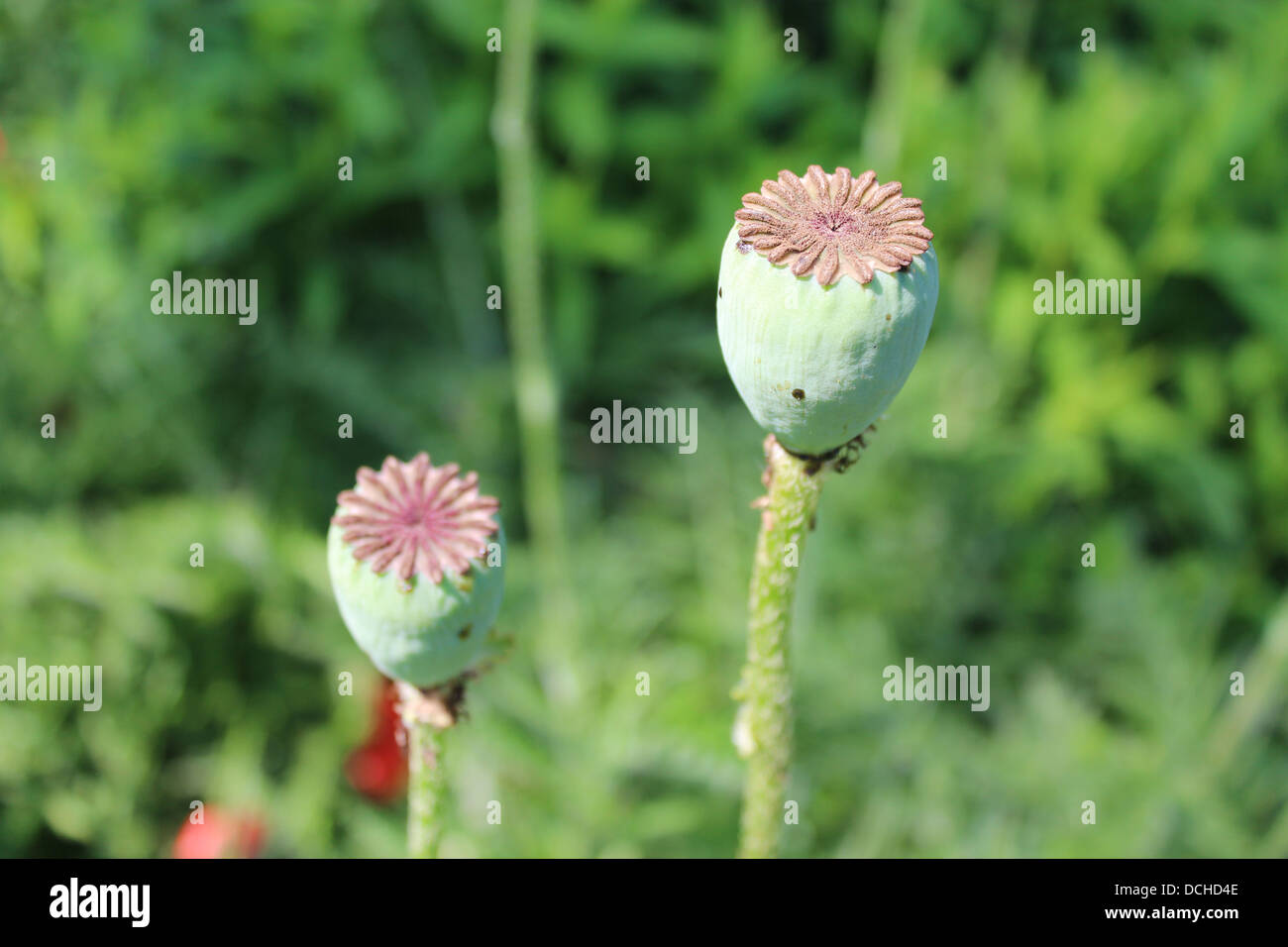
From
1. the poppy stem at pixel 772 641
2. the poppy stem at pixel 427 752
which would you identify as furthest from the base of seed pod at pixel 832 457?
the poppy stem at pixel 427 752

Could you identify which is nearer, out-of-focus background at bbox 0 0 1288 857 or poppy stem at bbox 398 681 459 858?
poppy stem at bbox 398 681 459 858

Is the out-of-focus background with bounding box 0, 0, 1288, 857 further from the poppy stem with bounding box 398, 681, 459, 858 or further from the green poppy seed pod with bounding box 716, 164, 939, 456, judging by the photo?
the green poppy seed pod with bounding box 716, 164, 939, 456

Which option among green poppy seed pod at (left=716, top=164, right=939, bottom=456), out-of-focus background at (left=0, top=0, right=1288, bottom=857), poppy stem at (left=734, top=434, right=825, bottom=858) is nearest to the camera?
green poppy seed pod at (left=716, top=164, right=939, bottom=456)

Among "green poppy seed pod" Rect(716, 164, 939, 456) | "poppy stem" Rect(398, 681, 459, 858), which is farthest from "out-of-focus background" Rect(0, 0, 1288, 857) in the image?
"green poppy seed pod" Rect(716, 164, 939, 456)

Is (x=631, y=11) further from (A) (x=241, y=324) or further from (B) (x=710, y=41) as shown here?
(A) (x=241, y=324)

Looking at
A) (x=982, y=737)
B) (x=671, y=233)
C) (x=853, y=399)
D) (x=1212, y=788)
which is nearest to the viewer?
(x=853, y=399)

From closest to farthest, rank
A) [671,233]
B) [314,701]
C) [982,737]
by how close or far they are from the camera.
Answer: [982,737] → [314,701] → [671,233]

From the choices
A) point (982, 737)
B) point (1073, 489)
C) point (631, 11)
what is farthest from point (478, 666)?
point (631, 11)

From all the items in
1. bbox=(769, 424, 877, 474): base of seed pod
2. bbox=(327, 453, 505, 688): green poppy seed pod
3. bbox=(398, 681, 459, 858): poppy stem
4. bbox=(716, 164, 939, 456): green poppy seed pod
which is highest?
bbox=(716, 164, 939, 456): green poppy seed pod
